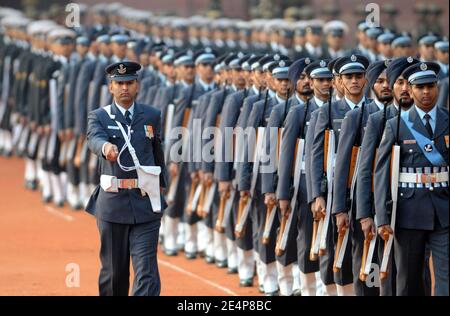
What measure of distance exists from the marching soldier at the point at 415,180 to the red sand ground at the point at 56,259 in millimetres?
3825

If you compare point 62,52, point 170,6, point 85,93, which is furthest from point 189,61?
point 170,6

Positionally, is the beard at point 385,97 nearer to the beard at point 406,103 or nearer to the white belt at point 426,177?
the beard at point 406,103

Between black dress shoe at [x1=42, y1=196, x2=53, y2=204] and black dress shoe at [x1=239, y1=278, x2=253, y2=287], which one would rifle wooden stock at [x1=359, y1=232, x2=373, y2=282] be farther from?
black dress shoe at [x1=42, y1=196, x2=53, y2=204]

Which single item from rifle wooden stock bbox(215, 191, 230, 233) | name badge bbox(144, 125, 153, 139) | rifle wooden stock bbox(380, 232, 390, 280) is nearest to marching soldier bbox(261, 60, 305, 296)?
rifle wooden stock bbox(215, 191, 230, 233)

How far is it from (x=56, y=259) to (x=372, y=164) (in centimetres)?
663

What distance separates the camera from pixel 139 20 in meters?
31.1

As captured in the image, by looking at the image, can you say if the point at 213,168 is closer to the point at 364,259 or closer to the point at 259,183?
the point at 259,183

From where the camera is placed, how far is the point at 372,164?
12.3 m

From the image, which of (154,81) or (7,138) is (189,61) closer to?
(154,81)

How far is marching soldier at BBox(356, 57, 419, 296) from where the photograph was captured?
1223cm

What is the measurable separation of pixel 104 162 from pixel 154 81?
7.16 metres

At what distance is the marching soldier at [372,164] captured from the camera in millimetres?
12227

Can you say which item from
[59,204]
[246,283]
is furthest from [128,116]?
[59,204]

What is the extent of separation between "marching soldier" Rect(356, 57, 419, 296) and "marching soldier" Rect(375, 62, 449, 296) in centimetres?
21
